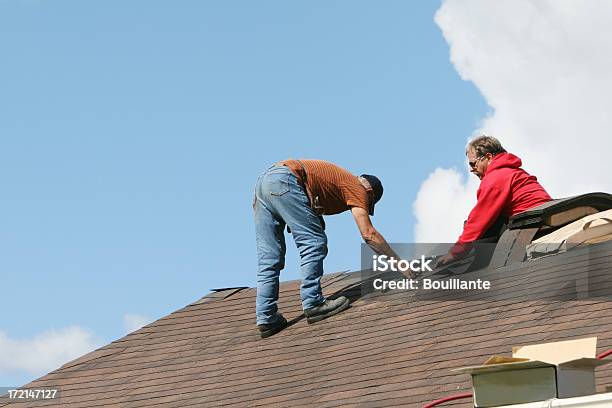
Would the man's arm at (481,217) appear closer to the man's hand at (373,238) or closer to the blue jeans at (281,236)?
the man's hand at (373,238)

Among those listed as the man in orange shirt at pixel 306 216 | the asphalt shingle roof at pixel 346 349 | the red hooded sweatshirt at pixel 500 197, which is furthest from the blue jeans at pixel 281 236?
the red hooded sweatshirt at pixel 500 197

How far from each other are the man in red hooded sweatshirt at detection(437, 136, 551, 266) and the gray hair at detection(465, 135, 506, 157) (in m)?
0.10

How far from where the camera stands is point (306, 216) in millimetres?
9672

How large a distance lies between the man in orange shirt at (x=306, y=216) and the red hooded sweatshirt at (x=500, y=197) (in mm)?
587

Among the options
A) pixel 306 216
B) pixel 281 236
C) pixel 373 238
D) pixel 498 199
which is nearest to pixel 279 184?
pixel 306 216

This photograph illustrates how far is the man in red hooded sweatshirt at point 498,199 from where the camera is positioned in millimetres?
9273

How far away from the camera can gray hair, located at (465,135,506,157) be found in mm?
9617

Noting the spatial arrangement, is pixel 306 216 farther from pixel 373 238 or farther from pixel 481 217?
pixel 481 217

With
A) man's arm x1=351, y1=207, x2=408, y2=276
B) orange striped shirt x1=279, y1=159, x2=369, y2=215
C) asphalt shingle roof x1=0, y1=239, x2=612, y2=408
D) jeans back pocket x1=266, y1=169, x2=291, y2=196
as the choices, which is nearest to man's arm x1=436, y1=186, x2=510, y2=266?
asphalt shingle roof x1=0, y1=239, x2=612, y2=408

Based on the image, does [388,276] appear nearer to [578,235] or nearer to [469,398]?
[578,235]

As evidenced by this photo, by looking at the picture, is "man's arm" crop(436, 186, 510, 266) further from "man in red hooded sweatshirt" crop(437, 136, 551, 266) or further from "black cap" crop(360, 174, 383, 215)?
"black cap" crop(360, 174, 383, 215)

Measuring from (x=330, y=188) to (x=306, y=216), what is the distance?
261 millimetres

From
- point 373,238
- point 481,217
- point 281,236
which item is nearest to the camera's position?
point 481,217

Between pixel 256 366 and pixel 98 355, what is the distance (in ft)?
6.97
